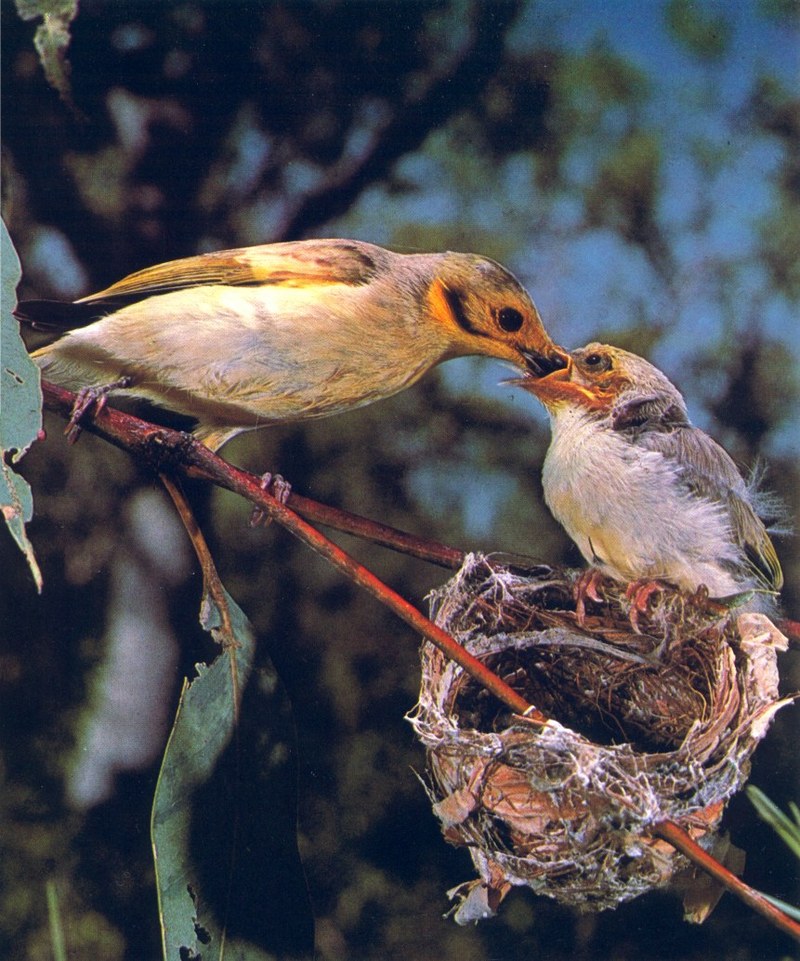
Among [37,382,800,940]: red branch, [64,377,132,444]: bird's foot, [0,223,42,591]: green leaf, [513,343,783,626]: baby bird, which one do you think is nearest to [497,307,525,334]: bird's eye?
[513,343,783,626]: baby bird

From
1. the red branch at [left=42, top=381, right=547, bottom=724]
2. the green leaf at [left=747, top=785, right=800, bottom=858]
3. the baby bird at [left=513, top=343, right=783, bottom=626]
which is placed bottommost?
the green leaf at [left=747, top=785, right=800, bottom=858]

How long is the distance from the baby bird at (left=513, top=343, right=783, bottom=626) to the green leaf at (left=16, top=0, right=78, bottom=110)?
1.16 metres

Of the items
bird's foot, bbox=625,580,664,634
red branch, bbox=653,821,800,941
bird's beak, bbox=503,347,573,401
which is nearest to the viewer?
red branch, bbox=653,821,800,941

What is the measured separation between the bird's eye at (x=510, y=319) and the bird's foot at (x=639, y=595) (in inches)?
22.3

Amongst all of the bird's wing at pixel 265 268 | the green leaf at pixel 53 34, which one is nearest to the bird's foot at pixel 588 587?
the bird's wing at pixel 265 268

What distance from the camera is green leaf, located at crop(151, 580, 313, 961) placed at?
2.03m

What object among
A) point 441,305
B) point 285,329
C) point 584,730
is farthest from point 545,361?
point 584,730

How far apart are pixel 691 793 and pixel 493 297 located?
102cm

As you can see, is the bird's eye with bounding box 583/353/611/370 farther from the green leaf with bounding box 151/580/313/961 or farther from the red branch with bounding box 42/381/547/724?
the green leaf with bounding box 151/580/313/961

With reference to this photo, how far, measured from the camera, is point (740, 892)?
1.76m

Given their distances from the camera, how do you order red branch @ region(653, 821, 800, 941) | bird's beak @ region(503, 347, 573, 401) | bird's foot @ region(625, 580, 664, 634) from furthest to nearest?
1. bird's beak @ region(503, 347, 573, 401)
2. bird's foot @ region(625, 580, 664, 634)
3. red branch @ region(653, 821, 800, 941)

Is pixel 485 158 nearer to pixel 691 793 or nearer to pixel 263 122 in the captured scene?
pixel 263 122

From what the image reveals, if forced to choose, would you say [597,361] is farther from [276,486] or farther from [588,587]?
[276,486]

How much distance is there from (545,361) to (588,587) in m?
0.46
